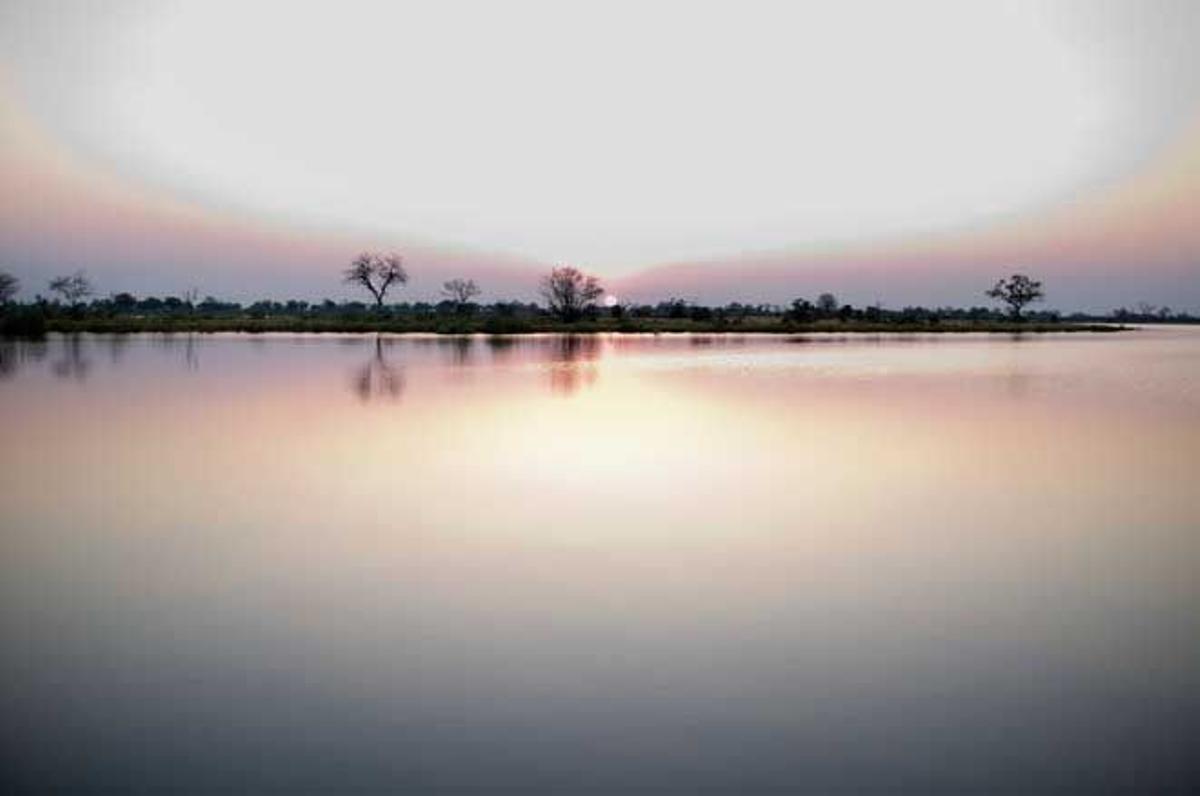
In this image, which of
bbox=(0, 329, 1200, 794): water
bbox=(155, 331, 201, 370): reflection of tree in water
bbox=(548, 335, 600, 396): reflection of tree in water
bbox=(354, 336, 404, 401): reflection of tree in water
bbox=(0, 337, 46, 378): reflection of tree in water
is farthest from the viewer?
bbox=(155, 331, 201, 370): reflection of tree in water

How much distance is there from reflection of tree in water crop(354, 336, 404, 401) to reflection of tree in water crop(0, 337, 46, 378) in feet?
34.2

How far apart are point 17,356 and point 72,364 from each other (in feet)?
23.1

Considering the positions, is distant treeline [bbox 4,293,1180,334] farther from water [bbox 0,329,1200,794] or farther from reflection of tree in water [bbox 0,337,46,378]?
water [bbox 0,329,1200,794]

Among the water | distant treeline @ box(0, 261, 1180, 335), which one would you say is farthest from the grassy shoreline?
the water

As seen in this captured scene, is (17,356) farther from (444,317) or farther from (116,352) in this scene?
(444,317)

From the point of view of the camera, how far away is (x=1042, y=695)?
468 centimetres

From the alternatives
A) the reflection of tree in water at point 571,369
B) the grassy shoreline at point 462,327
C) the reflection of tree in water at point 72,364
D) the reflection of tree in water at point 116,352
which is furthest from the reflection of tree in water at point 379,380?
the grassy shoreline at point 462,327

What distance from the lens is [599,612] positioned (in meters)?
6.01

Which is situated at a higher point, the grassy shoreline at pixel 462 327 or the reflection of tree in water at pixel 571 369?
the grassy shoreline at pixel 462 327

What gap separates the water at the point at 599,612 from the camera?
404 cm

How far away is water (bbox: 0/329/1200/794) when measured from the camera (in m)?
4.04

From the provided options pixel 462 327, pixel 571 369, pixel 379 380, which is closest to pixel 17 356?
pixel 379 380

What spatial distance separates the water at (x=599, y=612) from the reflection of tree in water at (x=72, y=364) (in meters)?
13.7

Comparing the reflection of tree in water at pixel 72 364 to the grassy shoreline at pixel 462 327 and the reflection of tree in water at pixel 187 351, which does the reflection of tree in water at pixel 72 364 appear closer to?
the reflection of tree in water at pixel 187 351
